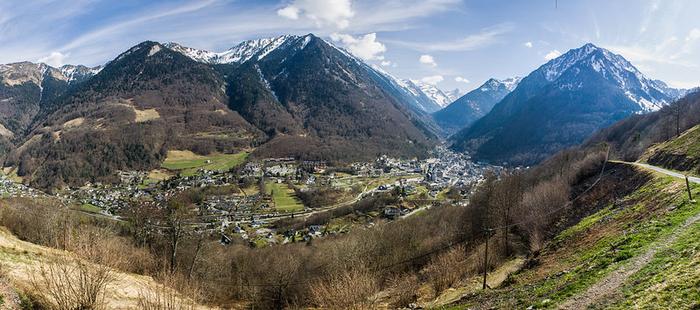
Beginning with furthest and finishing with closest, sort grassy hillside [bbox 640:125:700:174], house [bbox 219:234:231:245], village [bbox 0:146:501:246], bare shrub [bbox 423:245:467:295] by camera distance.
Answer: village [bbox 0:146:501:246], house [bbox 219:234:231:245], grassy hillside [bbox 640:125:700:174], bare shrub [bbox 423:245:467:295]

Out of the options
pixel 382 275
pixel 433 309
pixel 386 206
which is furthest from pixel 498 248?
pixel 386 206

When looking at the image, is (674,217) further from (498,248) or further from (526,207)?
(526,207)

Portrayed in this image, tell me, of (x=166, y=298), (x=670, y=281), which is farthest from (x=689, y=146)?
(x=166, y=298)

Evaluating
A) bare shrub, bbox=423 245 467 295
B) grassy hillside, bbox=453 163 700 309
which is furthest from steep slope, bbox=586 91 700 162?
bare shrub, bbox=423 245 467 295

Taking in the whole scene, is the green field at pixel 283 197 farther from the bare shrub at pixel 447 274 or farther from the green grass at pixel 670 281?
the green grass at pixel 670 281

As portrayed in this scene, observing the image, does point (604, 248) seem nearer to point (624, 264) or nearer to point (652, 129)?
point (624, 264)

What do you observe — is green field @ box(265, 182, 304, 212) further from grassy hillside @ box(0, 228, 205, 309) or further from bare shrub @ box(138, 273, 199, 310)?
bare shrub @ box(138, 273, 199, 310)

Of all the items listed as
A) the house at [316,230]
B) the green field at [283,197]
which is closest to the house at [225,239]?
the house at [316,230]
